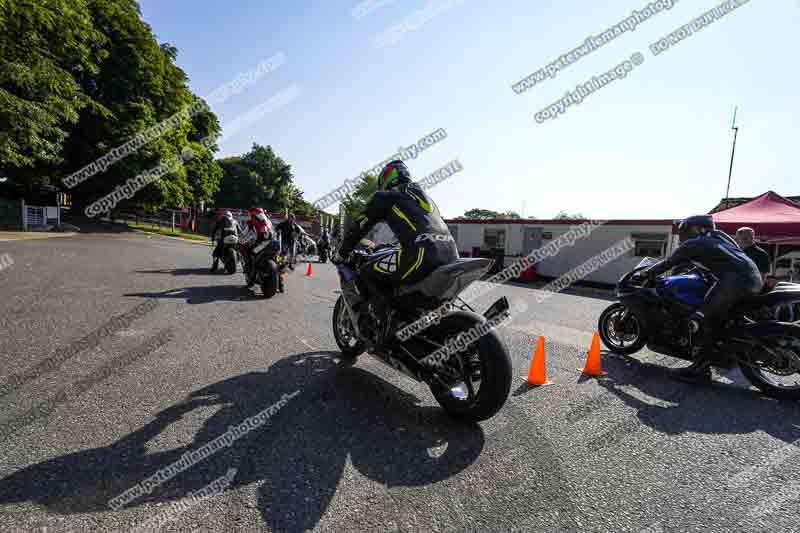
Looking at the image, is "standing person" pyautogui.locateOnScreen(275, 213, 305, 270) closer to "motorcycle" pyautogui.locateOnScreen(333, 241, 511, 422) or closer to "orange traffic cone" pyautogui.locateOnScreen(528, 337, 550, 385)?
"motorcycle" pyautogui.locateOnScreen(333, 241, 511, 422)

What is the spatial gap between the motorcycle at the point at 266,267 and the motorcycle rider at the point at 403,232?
434cm

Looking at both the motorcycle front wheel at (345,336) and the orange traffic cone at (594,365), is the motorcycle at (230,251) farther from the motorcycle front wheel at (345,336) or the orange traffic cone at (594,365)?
the orange traffic cone at (594,365)

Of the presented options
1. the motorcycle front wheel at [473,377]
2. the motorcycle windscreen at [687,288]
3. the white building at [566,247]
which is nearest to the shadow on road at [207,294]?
the motorcycle front wheel at [473,377]

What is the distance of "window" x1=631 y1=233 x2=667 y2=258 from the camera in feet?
51.3

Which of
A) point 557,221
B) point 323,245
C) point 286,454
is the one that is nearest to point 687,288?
point 286,454

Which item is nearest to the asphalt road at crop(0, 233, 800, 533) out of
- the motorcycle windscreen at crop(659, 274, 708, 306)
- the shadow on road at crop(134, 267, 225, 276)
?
the motorcycle windscreen at crop(659, 274, 708, 306)

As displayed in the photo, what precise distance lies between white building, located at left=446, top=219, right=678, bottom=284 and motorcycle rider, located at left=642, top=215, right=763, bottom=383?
11603 mm

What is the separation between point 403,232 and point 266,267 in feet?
17.1

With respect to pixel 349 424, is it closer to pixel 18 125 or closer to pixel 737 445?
pixel 737 445

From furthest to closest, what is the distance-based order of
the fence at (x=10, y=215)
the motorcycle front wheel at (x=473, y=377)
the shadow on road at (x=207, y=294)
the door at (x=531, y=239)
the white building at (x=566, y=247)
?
1. the fence at (x=10, y=215)
2. the door at (x=531, y=239)
3. the white building at (x=566, y=247)
4. the shadow on road at (x=207, y=294)
5. the motorcycle front wheel at (x=473, y=377)

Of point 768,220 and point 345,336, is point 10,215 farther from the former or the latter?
point 768,220

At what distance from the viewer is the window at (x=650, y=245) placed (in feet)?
51.3

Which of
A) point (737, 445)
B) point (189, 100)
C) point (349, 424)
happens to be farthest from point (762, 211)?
point (189, 100)

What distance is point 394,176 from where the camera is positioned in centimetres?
362
